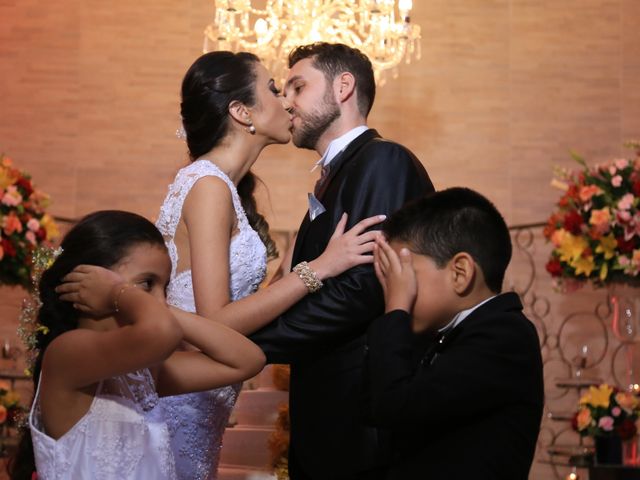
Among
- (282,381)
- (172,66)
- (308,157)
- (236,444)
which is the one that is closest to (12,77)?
(172,66)

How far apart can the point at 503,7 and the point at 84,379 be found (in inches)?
340

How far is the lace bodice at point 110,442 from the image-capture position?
2717mm

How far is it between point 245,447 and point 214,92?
Result: 175 inches

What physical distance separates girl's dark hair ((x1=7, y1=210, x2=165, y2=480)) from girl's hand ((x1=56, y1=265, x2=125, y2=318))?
0.11 metres

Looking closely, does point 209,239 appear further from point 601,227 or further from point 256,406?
point 256,406

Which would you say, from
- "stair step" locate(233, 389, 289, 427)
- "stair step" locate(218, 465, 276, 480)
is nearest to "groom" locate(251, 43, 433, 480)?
"stair step" locate(218, 465, 276, 480)

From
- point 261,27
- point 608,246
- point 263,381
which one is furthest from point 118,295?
point 263,381

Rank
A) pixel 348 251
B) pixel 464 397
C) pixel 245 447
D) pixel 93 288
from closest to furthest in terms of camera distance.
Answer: pixel 464 397, pixel 93 288, pixel 348 251, pixel 245 447

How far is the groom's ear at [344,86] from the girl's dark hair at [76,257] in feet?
3.57

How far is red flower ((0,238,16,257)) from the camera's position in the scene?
6574 millimetres

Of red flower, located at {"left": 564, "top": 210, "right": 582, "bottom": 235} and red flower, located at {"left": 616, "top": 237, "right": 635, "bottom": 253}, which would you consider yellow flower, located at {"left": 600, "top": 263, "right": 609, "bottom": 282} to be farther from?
red flower, located at {"left": 564, "top": 210, "right": 582, "bottom": 235}

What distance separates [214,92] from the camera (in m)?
3.80

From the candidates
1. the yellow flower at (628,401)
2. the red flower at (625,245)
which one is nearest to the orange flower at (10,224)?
the red flower at (625,245)

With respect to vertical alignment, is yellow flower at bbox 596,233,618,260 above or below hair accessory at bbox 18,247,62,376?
below
